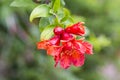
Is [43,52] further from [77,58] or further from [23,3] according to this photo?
[77,58]

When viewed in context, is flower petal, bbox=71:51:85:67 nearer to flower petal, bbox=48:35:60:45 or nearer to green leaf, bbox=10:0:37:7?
flower petal, bbox=48:35:60:45

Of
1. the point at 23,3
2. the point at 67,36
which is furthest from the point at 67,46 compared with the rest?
the point at 23,3

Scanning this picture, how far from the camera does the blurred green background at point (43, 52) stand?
84.3 inches

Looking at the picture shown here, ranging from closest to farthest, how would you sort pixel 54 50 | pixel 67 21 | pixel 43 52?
pixel 54 50 → pixel 67 21 → pixel 43 52

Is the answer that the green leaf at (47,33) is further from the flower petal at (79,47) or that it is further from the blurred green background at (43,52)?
the blurred green background at (43,52)

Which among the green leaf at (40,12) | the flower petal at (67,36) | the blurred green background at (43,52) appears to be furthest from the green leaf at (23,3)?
the blurred green background at (43,52)

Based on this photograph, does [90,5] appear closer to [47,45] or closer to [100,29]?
[100,29]

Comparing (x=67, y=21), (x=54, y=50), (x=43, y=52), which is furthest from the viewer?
(x=43, y=52)

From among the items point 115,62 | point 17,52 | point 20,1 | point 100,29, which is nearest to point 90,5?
point 100,29

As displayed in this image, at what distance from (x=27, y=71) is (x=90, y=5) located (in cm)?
69

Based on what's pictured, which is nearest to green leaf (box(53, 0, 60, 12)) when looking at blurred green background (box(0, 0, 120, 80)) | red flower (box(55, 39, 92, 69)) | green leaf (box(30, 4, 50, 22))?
green leaf (box(30, 4, 50, 22))

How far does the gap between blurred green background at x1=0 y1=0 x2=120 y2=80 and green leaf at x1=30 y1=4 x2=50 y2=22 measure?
2.95 ft

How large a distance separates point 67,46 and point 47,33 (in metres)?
0.08

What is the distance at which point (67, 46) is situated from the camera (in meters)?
0.96
